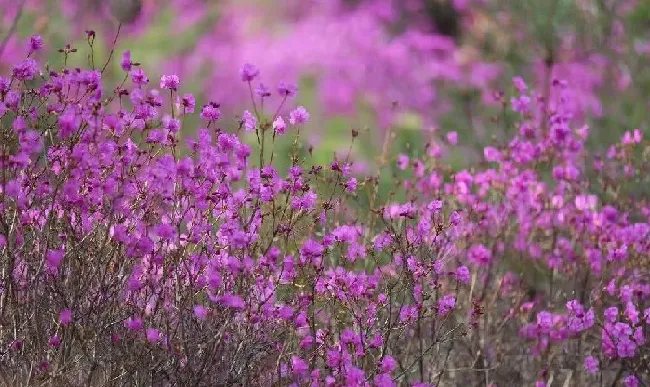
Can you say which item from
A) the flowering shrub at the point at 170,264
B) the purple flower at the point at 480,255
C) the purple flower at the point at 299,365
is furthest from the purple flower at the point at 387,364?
the purple flower at the point at 480,255

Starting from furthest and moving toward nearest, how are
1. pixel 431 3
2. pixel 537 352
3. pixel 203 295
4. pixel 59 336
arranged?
pixel 431 3, pixel 537 352, pixel 203 295, pixel 59 336

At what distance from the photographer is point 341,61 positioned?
434 inches

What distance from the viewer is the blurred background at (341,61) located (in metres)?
9.83

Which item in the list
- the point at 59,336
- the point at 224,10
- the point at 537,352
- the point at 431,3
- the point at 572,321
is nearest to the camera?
the point at 59,336

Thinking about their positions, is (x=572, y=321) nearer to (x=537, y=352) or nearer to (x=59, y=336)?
(x=537, y=352)

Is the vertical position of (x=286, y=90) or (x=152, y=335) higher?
(x=286, y=90)

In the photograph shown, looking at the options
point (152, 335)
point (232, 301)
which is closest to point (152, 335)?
point (152, 335)

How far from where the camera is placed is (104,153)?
11.6 ft

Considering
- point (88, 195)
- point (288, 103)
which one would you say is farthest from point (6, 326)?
point (288, 103)

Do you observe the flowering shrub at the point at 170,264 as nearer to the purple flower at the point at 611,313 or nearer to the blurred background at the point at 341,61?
the purple flower at the point at 611,313

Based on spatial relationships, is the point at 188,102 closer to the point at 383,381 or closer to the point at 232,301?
the point at 232,301

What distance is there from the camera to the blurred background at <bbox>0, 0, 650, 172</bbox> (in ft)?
32.2

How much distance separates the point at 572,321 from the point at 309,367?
3.91 ft

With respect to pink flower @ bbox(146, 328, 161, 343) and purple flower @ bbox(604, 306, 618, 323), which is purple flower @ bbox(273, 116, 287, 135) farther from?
purple flower @ bbox(604, 306, 618, 323)
